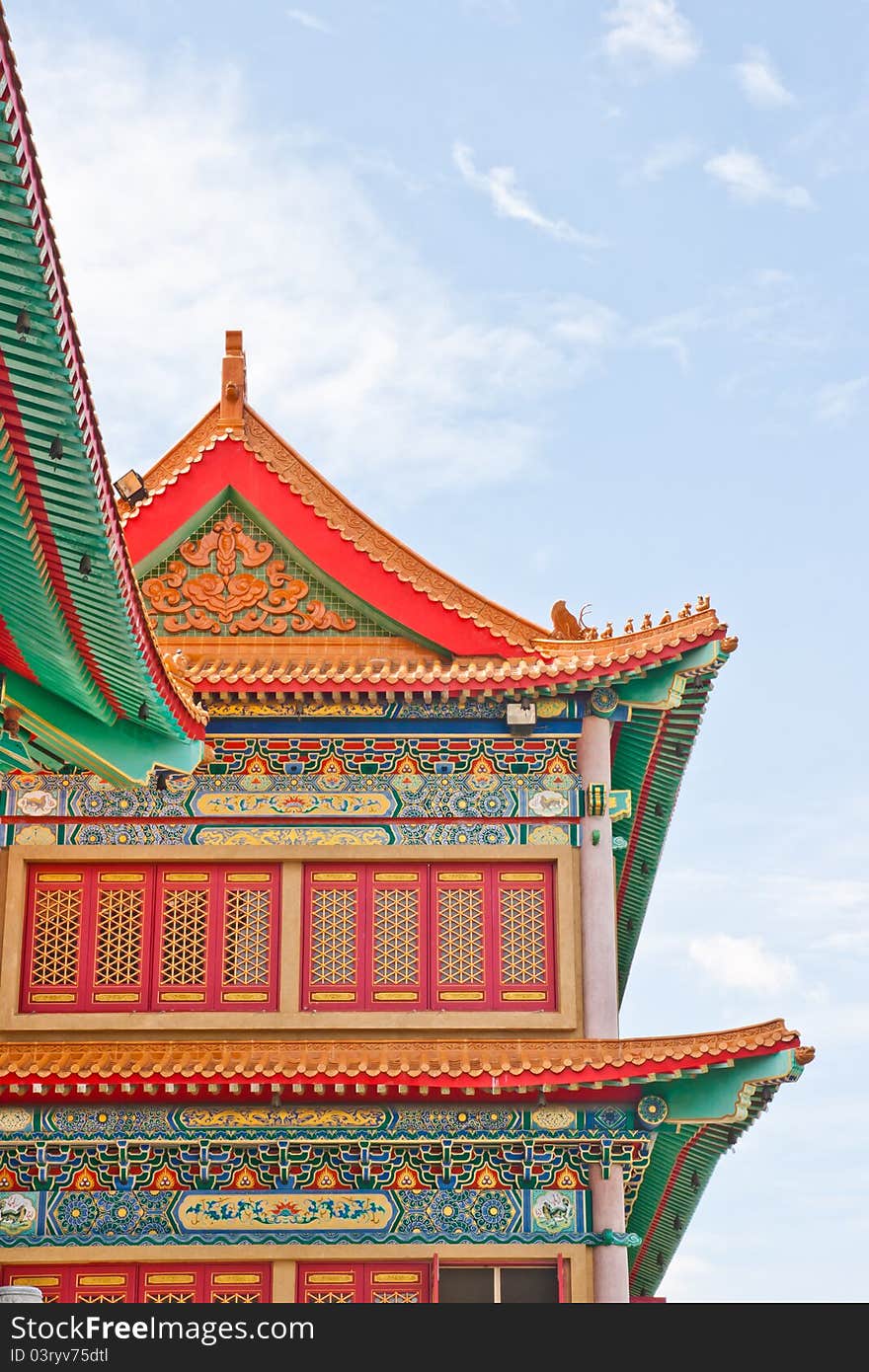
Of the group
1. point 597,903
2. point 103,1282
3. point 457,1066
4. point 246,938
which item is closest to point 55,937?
point 246,938

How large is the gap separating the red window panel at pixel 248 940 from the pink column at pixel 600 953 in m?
2.78

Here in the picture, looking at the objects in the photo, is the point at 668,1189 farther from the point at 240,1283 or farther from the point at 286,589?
the point at 286,589

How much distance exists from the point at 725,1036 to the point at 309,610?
591cm

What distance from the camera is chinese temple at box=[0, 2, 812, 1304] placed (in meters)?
15.6

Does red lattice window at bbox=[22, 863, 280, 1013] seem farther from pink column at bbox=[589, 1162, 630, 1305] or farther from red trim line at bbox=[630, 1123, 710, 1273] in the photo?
red trim line at bbox=[630, 1123, 710, 1273]

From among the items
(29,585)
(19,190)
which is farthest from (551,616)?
(19,190)

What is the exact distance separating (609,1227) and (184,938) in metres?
4.51

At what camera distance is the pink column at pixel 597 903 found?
16641 millimetres

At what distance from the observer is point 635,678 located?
17203mm

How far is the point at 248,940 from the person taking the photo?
17.0m

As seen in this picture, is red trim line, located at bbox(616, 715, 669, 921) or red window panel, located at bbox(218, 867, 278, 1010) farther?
red trim line, located at bbox(616, 715, 669, 921)

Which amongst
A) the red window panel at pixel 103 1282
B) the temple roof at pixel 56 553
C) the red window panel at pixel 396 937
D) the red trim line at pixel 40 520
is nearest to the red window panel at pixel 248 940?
the red window panel at pixel 396 937

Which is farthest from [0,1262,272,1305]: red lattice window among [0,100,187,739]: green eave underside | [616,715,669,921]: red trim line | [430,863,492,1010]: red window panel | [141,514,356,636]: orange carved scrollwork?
[616,715,669,921]: red trim line

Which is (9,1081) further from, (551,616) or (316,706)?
(551,616)
